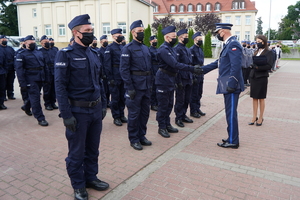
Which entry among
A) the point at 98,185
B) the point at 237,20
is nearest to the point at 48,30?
the point at 237,20

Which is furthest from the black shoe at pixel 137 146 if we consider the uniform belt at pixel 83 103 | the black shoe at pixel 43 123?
the black shoe at pixel 43 123

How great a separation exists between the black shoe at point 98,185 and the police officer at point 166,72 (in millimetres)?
2325

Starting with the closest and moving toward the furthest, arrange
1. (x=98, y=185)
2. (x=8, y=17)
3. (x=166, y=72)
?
(x=98, y=185), (x=166, y=72), (x=8, y=17)

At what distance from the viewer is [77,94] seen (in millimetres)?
3215

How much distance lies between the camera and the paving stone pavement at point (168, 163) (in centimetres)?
349

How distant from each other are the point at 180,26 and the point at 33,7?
2423 cm

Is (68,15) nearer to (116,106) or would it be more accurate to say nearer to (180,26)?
(180,26)

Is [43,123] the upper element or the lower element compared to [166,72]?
lower

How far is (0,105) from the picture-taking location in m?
8.32

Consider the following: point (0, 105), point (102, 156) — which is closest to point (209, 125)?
point (102, 156)

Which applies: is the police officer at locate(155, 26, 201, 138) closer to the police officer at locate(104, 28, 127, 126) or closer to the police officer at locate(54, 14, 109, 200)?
the police officer at locate(104, 28, 127, 126)

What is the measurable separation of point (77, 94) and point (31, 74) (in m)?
3.99

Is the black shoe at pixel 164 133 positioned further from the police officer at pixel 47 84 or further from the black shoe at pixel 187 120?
the police officer at pixel 47 84

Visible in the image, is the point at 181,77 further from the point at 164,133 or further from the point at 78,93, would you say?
the point at 78,93
